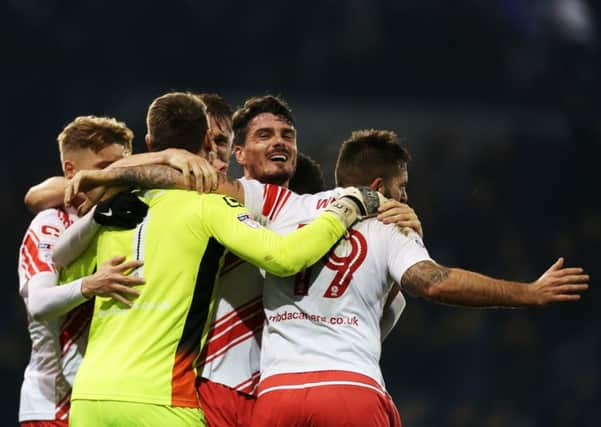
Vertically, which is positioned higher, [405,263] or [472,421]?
[405,263]

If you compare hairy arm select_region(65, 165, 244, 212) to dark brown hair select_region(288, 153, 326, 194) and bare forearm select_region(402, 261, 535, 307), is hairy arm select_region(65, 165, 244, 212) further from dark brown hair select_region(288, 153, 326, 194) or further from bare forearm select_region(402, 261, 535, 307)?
dark brown hair select_region(288, 153, 326, 194)

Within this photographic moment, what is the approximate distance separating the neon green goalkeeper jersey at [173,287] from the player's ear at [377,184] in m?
0.45

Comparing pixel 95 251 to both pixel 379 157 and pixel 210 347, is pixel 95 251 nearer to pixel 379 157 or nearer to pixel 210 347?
pixel 210 347

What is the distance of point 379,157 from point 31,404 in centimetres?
192

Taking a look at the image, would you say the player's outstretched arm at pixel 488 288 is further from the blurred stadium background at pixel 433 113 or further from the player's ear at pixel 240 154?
the blurred stadium background at pixel 433 113

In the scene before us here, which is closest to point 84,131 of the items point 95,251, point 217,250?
point 95,251

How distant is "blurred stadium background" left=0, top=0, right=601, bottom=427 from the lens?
427 inches

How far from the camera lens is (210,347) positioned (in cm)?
403

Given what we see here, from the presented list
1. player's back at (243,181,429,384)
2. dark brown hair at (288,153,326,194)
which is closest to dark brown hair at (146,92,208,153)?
player's back at (243,181,429,384)

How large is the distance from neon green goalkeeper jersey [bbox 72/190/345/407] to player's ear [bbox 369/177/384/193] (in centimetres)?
45

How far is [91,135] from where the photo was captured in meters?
4.71

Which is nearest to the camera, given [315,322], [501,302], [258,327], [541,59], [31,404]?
[501,302]

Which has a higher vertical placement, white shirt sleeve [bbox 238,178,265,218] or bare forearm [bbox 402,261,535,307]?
white shirt sleeve [bbox 238,178,265,218]

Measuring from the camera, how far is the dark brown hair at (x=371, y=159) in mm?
4270
